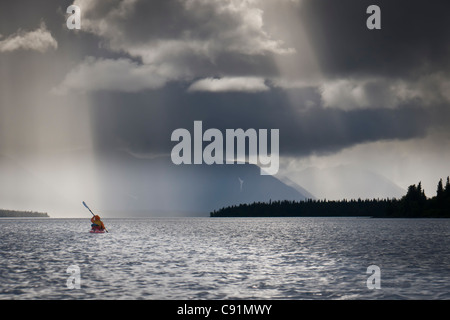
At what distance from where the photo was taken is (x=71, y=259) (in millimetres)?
68375

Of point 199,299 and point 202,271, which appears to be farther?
point 202,271

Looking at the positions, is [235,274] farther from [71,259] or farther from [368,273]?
[71,259]

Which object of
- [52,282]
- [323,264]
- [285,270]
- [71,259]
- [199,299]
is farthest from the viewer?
[71,259]

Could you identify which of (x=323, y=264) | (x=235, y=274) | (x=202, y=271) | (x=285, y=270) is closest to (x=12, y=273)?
(x=202, y=271)

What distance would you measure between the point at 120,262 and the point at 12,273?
1519 centimetres

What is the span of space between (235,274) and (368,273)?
47.6ft

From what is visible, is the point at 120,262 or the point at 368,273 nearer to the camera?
the point at 368,273

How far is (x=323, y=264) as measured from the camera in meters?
61.9
